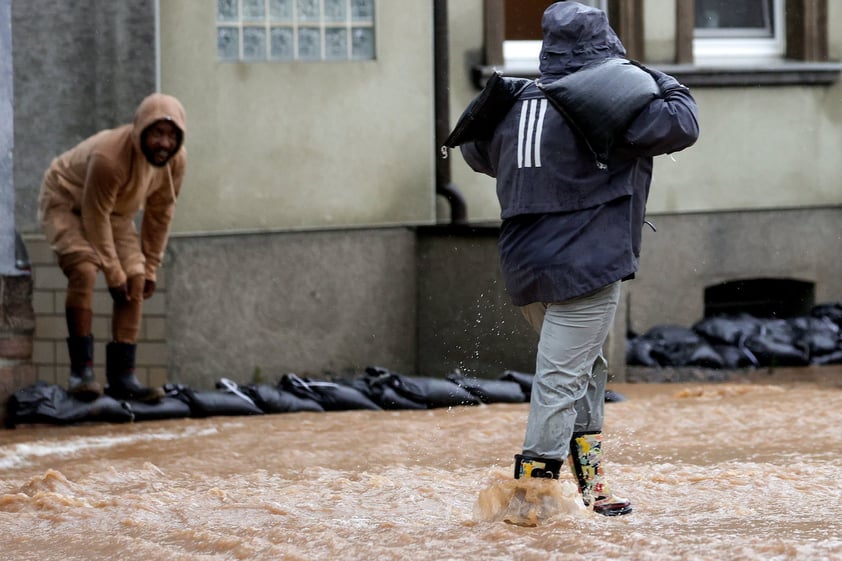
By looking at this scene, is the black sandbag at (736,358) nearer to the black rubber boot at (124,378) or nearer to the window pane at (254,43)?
the window pane at (254,43)

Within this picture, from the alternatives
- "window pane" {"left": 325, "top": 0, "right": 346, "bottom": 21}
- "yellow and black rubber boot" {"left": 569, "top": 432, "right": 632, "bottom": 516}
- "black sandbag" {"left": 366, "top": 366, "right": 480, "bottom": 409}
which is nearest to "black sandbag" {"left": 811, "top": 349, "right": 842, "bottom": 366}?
"black sandbag" {"left": 366, "top": 366, "right": 480, "bottom": 409}

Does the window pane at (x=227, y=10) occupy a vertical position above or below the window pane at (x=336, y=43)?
above

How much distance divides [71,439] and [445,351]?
11.2 ft

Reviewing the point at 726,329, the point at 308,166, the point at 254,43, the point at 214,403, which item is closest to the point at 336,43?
the point at 254,43

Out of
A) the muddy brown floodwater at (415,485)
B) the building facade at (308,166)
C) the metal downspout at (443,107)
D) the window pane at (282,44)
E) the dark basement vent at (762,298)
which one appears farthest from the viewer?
the dark basement vent at (762,298)

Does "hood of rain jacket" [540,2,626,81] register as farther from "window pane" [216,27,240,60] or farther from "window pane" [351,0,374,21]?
"window pane" [351,0,374,21]

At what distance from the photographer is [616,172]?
5.53 metres

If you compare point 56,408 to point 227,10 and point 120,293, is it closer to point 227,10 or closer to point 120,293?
point 120,293

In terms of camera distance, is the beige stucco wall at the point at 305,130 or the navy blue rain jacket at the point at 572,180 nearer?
the navy blue rain jacket at the point at 572,180

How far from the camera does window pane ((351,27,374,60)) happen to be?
447 inches

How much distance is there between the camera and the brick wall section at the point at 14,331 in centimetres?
946

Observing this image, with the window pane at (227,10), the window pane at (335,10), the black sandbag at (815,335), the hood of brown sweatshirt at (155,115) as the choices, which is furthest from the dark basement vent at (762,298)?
the hood of brown sweatshirt at (155,115)

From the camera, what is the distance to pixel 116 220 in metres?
9.73

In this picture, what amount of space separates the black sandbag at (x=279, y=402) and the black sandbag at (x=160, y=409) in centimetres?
44
